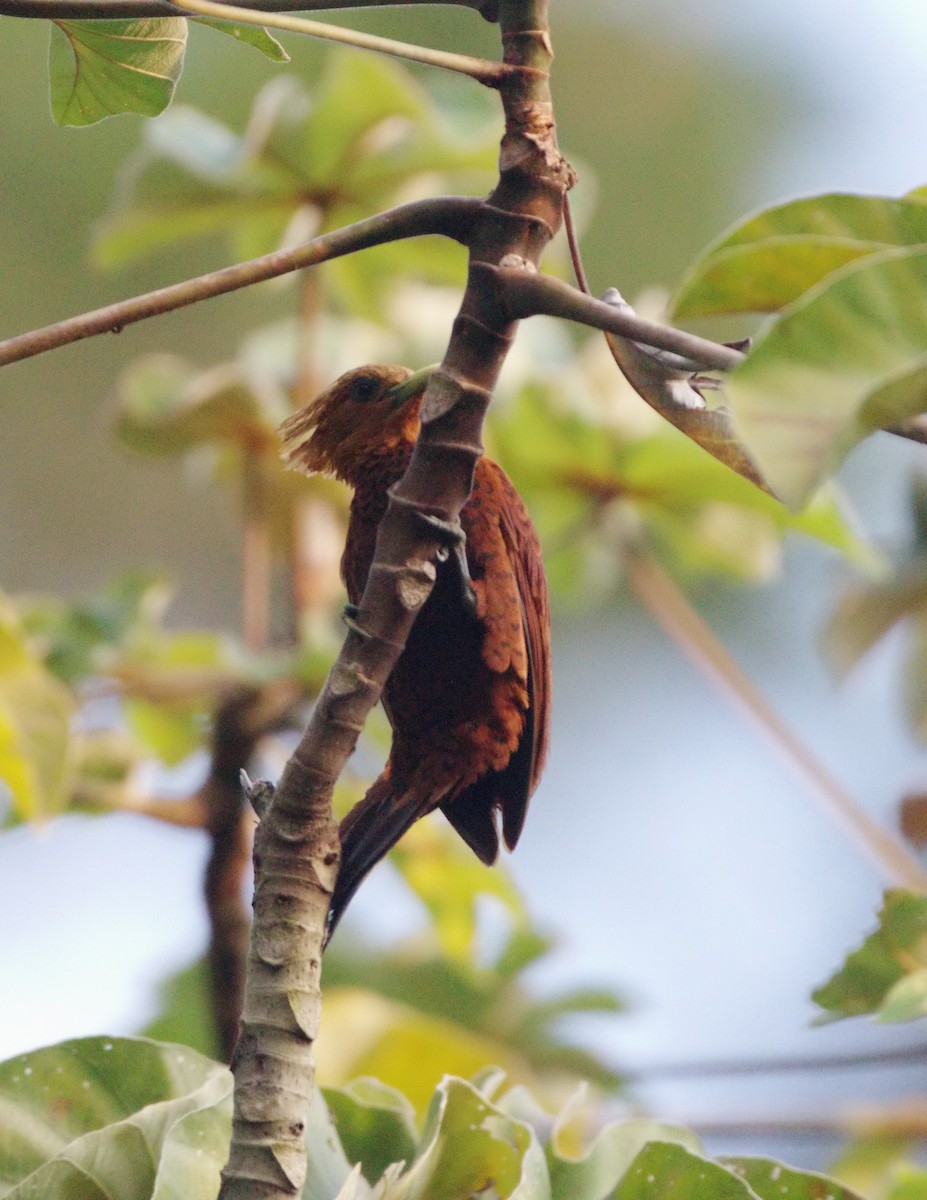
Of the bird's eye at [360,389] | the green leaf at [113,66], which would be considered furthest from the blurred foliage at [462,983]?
the green leaf at [113,66]

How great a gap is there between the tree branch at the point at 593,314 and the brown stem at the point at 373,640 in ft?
0.04

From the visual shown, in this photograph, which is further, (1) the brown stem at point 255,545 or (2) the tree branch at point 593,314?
(1) the brown stem at point 255,545

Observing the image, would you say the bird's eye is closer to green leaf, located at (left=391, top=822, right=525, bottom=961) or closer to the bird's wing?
the bird's wing

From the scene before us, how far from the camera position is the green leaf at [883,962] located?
1036 mm

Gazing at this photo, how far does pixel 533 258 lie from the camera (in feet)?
2.59

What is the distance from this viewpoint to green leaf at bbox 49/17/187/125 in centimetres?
88

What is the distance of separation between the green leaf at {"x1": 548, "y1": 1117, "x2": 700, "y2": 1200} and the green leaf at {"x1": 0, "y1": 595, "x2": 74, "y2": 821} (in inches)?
36.5

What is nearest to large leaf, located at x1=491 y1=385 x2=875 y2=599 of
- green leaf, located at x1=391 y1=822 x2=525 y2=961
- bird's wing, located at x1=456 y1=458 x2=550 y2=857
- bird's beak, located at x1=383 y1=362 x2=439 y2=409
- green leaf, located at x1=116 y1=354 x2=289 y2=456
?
green leaf, located at x1=116 y1=354 x2=289 y2=456

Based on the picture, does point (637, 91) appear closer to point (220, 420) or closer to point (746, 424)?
point (220, 420)

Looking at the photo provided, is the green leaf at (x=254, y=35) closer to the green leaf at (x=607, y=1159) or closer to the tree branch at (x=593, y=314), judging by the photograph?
the tree branch at (x=593, y=314)

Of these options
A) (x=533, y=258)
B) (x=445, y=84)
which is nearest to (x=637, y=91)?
(x=445, y=84)

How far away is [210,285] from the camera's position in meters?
0.75

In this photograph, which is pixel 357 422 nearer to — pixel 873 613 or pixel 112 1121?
pixel 112 1121

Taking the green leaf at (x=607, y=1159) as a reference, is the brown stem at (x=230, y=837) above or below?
above
